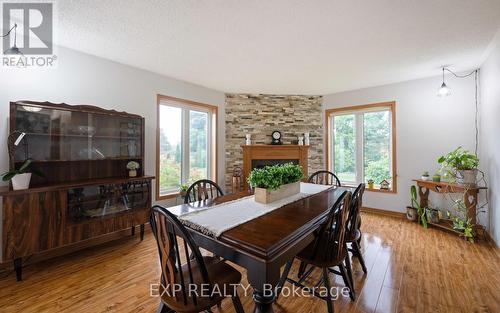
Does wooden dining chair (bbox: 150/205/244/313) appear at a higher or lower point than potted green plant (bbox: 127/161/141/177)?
lower

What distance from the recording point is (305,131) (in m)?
4.80

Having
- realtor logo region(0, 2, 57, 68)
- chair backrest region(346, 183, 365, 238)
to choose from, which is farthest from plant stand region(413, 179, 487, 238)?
realtor logo region(0, 2, 57, 68)

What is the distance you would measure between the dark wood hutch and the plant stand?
4347 mm

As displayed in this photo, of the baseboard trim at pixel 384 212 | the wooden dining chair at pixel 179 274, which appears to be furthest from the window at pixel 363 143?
the wooden dining chair at pixel 179 274

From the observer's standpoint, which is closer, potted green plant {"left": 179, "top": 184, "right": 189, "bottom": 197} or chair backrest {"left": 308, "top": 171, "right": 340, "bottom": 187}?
chair backrest {"left": 308, "top": 171, "right": 340, "bottom": 187}

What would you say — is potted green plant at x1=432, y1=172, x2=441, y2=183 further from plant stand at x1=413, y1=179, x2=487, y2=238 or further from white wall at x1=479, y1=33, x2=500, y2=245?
white wall at x1=479, y1=33, x2=500, y2=245

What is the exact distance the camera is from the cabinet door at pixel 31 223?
1936 millimetres

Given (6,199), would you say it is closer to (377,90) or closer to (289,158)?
(289,158)

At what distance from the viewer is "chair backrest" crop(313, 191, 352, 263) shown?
1564mm

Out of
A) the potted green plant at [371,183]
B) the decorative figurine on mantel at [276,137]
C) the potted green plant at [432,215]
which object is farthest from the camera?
the decorative figurine on mantel at [276,137]

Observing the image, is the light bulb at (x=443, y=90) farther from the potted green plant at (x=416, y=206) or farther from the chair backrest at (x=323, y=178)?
the chair backrest at (x=323, y=178)

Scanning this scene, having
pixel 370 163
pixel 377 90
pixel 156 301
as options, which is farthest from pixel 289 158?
pixel 156 301

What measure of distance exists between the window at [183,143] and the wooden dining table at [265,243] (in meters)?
2.28

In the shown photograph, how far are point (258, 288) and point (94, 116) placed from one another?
2.82m
